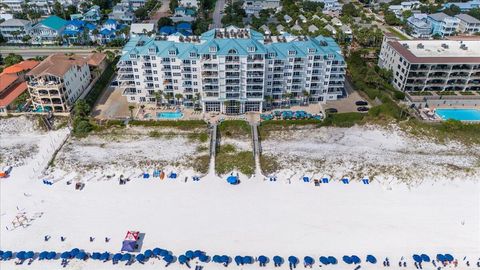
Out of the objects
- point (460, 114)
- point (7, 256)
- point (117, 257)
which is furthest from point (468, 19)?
point (7, 256)

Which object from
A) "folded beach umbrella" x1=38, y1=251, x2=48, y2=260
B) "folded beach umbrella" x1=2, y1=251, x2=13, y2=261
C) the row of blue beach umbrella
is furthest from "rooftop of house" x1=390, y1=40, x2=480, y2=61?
"folded beach umbrella" x1=2, y1=251, x2=13, y2=261

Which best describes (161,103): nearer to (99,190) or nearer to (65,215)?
(99,190)

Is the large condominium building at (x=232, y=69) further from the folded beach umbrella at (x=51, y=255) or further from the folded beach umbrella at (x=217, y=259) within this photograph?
the folded beach umbrella at (x=51, y=255)

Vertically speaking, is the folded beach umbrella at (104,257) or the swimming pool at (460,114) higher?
the folded beach umbrella at (104,257)

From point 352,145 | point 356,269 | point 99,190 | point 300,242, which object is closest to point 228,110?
point 352,145

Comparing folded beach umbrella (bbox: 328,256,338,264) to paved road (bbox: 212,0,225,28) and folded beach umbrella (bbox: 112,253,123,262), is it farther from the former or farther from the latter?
paved road (bbox: 212,0,225,28)

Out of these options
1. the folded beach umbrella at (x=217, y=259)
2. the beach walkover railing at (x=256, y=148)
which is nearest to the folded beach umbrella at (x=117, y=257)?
the folded beach umbrella at (x=217, y=259)

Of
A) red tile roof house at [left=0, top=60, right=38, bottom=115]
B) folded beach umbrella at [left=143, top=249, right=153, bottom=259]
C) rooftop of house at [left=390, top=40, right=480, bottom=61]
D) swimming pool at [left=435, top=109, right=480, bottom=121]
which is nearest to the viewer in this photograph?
folded beach umbrella at [left=143, top=249, right=153, bottom=259]
